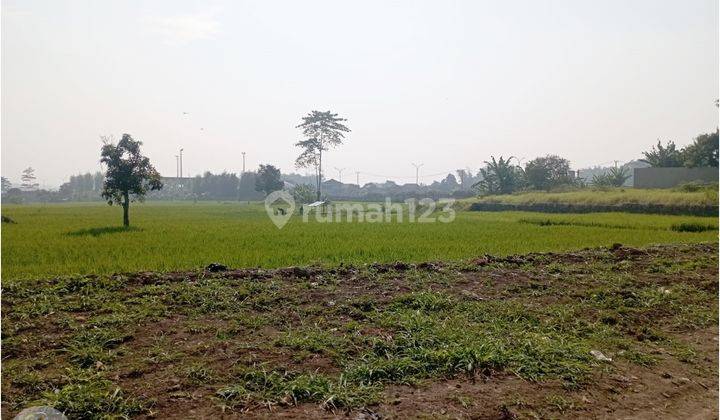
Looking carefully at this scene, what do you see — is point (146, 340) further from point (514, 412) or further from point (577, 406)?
point (577, 406)

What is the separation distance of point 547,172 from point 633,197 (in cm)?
2291

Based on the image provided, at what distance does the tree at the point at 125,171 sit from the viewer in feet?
66.6

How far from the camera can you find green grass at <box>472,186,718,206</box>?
22.4m

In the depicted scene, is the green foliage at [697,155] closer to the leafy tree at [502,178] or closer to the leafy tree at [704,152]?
the leafy tree at [704,152]

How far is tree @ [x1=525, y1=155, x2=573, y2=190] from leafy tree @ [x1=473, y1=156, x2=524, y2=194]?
3.81ft

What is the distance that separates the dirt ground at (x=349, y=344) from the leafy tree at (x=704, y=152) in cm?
3929

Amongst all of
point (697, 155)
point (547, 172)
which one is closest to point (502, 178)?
point (547, 172)

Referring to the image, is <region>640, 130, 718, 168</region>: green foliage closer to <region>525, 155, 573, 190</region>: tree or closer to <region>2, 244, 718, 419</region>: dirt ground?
<region>525, 155, 573, 190</region>: tree

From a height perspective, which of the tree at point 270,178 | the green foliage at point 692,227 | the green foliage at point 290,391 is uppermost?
the tree at point 270,178

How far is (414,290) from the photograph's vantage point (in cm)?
586

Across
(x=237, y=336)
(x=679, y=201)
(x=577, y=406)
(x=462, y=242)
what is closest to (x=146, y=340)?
(x=237, y=336)

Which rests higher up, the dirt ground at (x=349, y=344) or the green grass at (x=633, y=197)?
the green grass at (x=633, y=197)

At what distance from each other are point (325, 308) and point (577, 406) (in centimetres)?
261
